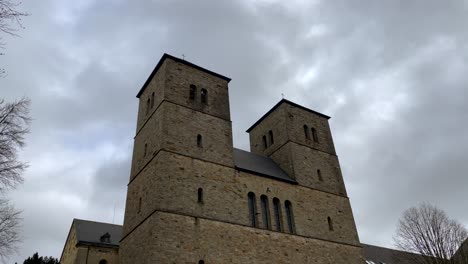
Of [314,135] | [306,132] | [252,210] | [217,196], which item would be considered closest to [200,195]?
[217,196]

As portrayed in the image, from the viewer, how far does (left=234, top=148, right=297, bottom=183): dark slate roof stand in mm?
26039

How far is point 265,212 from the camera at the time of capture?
24734 mm

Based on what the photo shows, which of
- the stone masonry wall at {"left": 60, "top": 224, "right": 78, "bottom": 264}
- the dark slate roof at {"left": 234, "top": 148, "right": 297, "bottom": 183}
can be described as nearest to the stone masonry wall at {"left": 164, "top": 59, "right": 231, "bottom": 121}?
the dark slate roof at {"left": 234, "top": 148, "right": 297, "bottom": 183}

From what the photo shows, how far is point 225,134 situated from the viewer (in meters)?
25.9

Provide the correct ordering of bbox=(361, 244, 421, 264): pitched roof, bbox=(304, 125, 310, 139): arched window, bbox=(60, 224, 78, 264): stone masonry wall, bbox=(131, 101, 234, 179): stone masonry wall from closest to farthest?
bbox=(131, 101, 234, 179): stone masonry wall < bbox=(304, 125, 310, 139): arched window < bbox=(60, 224, 78, 264): stone masonry wall < bbox=(361, 244, 421, 264): pitched roof

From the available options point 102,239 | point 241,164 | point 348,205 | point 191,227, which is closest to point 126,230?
point 191,227

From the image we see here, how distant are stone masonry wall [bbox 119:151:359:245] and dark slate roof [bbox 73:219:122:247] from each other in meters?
10.3

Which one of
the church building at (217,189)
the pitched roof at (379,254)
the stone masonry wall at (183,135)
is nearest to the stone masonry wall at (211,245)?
the church building at (217,189)

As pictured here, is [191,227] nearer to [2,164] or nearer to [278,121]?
[2,164]

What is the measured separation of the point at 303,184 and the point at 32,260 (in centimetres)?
2351

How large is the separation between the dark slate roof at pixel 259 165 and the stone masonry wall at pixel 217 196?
1.32ft

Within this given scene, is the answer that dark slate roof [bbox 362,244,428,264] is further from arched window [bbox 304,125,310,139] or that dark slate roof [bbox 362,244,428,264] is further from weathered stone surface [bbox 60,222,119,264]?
weathered stone surface [bbox 60,222,119,264]

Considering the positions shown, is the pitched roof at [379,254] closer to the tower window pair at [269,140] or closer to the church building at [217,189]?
the church building at [217,189]

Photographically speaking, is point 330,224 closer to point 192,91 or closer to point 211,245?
point 211,245
